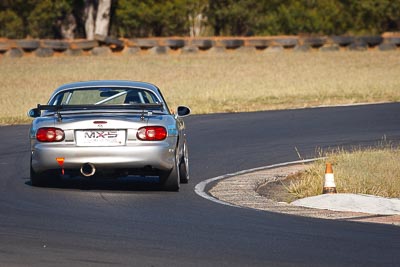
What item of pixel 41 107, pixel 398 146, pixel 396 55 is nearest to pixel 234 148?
pixel 398 146

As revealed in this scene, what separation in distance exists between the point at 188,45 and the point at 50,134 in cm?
3788

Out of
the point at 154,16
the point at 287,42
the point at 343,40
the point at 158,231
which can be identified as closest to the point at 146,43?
the point at 287,42

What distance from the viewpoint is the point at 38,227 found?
1083 cm

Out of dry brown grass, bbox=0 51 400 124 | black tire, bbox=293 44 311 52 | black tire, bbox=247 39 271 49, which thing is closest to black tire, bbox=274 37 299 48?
black tire, bbox=293 44 311 52

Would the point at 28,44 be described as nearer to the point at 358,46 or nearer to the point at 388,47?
the point at 358,46

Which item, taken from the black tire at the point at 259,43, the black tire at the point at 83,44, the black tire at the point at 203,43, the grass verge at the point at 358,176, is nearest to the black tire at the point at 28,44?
the black tire at the point at 83,44

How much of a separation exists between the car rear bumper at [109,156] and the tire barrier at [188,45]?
116ft

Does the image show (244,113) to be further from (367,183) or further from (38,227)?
(38,227)

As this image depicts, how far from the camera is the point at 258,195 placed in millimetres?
14000

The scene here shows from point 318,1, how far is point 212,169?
52.3 metres

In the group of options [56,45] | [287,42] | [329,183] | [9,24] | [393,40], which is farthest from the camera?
[9,24]

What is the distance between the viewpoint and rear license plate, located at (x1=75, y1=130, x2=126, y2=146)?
1364cm

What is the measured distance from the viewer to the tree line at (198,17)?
208ft

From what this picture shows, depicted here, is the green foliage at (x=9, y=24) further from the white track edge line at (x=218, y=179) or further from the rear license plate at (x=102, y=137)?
the rear license plate at (x=102, y=137)
